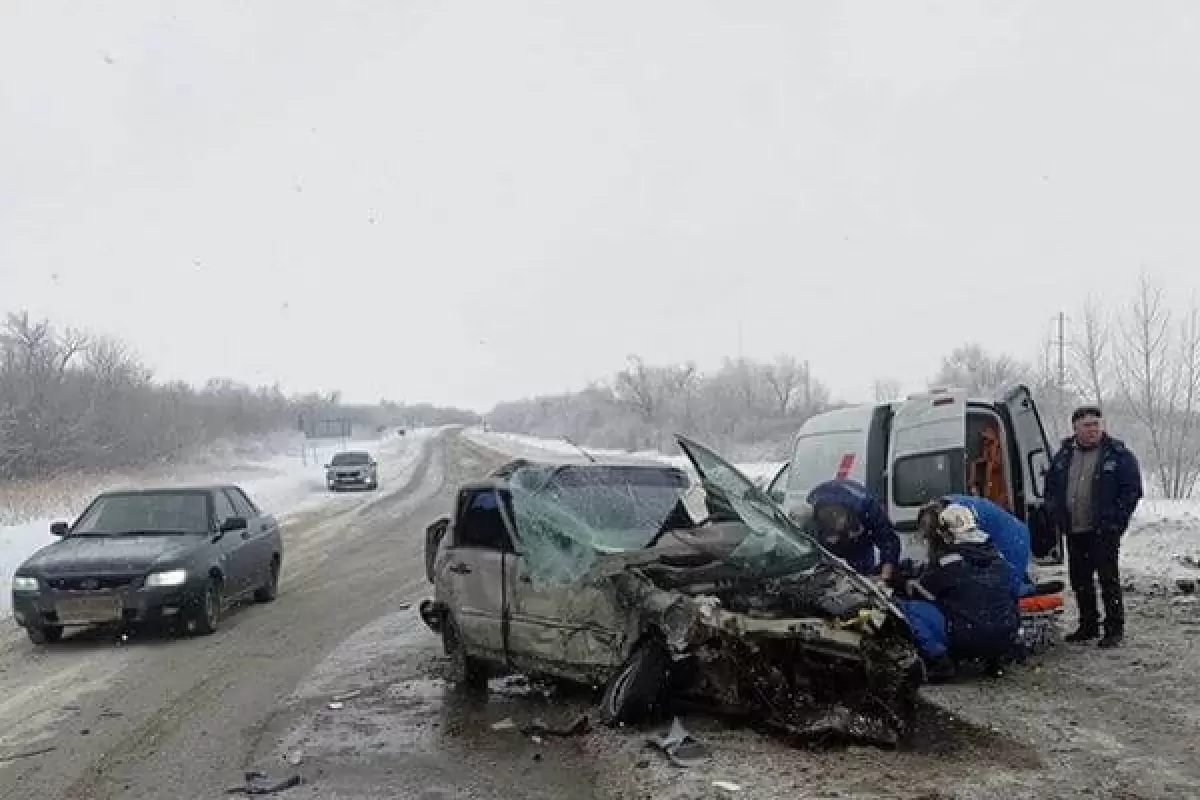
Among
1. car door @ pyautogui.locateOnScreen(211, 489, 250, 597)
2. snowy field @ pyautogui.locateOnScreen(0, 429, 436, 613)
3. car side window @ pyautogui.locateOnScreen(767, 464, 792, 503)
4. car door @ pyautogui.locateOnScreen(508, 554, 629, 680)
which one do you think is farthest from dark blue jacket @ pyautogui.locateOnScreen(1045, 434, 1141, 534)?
snowy field @ pyautogui.locateOnScreen(0, 429, 436, 613)

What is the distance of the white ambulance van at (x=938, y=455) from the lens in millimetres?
8320

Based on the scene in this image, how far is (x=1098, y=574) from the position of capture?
26.2ft

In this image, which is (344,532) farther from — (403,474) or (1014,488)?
(403,474)

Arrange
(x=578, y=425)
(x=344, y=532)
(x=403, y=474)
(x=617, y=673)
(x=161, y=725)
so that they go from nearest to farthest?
1. (x=617, y=673)
2. (x=161, y=725)
3. (x=344, y=532)
4. (x=403, y=474)
5. (x=578, y=425)

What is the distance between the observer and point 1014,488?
352 inches

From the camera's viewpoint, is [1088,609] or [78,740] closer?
[78,740]

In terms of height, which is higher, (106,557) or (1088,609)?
(106,557)

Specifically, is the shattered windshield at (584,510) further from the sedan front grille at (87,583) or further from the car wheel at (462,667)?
the sedan front grille at (87,583)

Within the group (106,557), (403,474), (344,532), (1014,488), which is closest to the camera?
(1014,488)

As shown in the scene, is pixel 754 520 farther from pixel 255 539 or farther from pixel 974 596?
pixel 255 539

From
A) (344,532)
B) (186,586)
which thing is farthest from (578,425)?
(186,586)

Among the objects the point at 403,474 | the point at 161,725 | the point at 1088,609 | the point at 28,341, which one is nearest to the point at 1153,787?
the point at 1088,609

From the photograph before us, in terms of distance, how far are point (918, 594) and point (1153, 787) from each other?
7.32 ft

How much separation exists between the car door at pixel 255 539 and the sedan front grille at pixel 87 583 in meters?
1.99
